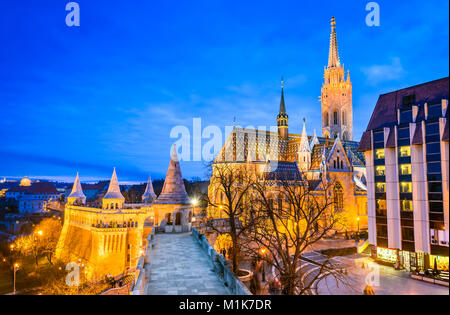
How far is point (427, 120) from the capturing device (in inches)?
457

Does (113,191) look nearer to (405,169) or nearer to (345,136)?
(405,169)

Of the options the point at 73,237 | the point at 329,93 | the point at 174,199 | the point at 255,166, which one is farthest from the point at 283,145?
the point at 73,237

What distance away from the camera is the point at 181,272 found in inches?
447

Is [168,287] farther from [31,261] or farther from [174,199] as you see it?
[31,261]

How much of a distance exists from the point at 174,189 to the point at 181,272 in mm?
11768

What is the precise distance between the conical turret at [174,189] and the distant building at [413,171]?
13672 mm

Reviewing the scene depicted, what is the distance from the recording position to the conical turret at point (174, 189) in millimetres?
22266

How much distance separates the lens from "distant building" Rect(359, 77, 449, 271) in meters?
11.1

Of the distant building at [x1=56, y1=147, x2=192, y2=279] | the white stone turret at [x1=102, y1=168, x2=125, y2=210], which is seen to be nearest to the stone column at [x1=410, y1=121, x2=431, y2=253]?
the distant building at [x1=56, y1=147, x2=192, y2=279]

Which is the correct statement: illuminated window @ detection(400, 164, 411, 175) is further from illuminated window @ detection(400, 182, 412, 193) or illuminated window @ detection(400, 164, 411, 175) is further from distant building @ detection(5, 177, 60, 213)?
distant building @ detection(5, 177, 60, 213)

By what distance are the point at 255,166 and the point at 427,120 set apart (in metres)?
34.8

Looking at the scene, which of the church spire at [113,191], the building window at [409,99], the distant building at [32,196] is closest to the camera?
the building window at [409,99]

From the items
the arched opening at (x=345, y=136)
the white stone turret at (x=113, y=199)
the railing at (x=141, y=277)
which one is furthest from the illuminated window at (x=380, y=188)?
the arched opening at (x=345, y=136)

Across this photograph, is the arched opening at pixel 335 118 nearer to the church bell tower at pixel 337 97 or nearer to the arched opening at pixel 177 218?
the church bell tower at pixel 337 97
